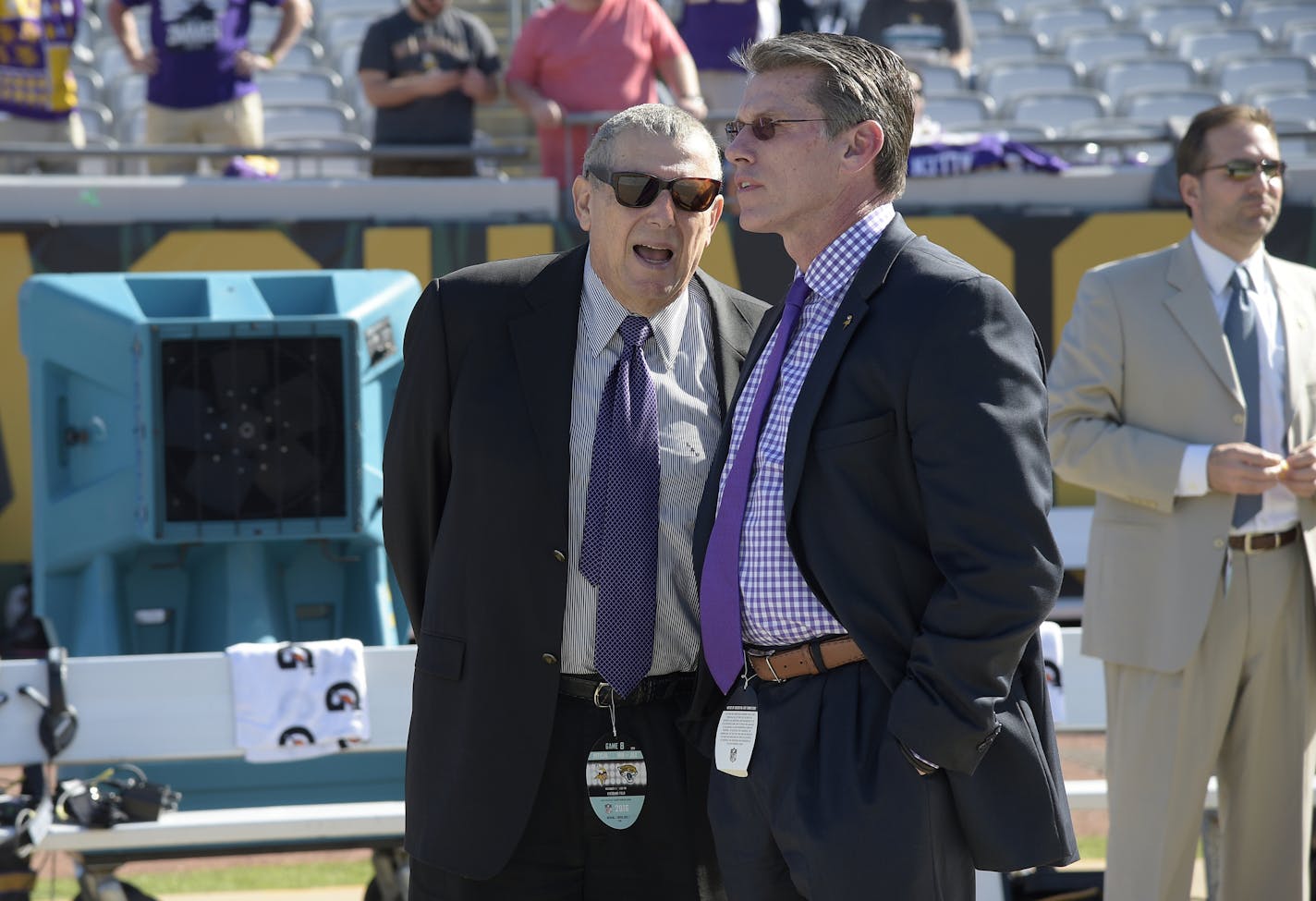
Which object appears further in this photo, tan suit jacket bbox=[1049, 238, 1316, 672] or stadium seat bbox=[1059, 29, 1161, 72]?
stadium seat bbox=[1059, 29, 1161, 72]

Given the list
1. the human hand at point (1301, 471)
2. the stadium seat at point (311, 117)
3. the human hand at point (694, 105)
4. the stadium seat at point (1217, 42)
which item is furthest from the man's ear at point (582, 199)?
the stadium seat at point (1217, 42)

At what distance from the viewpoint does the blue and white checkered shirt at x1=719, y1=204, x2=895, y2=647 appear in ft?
8.32

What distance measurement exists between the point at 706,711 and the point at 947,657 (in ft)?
1.91

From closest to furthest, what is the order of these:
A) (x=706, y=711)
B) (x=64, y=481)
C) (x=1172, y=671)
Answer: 1. (x=706, y=711)
2. (x=1172, y=671)
3. (x=64, y=481)

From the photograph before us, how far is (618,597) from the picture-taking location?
2902 mm

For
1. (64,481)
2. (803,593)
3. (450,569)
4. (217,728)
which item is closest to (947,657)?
(803,593)

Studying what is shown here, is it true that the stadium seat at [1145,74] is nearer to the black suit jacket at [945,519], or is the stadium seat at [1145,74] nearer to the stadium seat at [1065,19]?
the stadium seat at [1065,19]

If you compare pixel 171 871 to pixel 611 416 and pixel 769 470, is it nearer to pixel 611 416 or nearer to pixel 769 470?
pixel 611 416

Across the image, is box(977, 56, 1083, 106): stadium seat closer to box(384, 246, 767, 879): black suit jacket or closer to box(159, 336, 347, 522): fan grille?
box(159, 336, 347, 522): fan grille

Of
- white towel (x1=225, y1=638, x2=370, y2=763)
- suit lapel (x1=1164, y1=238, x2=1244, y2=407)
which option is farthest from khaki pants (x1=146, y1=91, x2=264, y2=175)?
suit lapel (x1=1164, y1=238, x2=1244, y2=407)

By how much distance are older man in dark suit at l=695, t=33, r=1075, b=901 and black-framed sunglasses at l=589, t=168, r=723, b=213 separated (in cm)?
27

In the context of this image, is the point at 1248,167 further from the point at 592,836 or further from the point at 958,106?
the point at 958,106

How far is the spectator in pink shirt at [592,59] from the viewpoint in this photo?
787 cm

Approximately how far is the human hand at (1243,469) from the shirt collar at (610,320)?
1.48 metres
